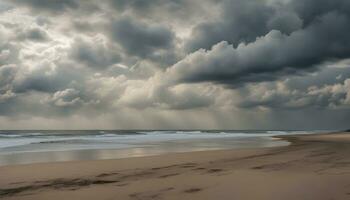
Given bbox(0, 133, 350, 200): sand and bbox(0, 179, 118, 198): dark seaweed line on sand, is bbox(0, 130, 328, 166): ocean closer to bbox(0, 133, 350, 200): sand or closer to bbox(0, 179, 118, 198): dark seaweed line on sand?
bbox(0, 133, 350, 200): sand

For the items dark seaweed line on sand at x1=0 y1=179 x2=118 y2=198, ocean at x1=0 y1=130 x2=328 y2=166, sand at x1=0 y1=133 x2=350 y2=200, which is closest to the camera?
sand at x1=0 y1=133 x2=350 y2=200

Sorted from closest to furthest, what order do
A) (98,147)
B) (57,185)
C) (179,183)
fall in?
(179,183)
(57,185)
(98,147)

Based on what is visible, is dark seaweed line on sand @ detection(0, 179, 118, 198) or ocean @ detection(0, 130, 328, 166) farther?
ocean @ detection(0, 130, 328, 166)

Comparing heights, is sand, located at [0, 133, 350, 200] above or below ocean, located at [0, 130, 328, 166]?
below

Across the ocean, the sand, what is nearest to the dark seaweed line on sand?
the sand

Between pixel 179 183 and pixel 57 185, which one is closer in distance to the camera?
pixel 179 183

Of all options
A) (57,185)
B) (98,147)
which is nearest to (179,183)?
(57,185)

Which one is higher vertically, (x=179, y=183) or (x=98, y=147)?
A: (x=98, y=147)

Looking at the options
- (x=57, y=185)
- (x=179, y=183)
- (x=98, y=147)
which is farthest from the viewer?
(x=98, y=147)

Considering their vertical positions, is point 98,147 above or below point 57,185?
above

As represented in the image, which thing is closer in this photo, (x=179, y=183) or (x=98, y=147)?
(x=179, y=183)

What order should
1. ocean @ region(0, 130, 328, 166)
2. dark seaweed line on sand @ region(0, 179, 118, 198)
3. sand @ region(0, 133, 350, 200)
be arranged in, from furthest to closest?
ocean @ region(0, 130, 328, 166) → dark seaweed line on sand @ region(0, 179, 118, 198) → sand @ region(0, 133, 350, 200)

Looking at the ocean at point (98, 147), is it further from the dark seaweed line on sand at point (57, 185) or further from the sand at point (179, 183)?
the dark seaweed line on sand at point (57, 185)

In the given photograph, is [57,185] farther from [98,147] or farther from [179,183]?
[98,147]
